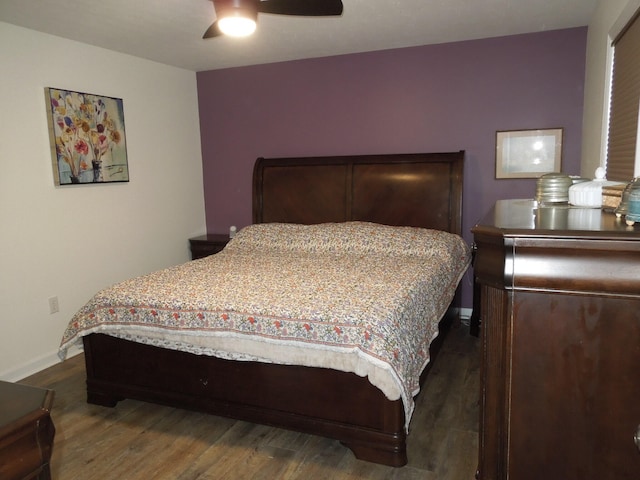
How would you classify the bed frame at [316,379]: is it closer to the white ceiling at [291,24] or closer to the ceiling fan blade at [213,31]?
the white ceiling at [291,24]

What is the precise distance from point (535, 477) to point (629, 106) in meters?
1.90

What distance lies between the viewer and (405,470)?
208 cm

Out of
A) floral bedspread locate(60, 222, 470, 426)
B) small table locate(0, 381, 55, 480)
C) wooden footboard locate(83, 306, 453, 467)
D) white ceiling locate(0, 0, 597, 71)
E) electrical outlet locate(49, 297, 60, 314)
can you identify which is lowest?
wooden footboard locate(83, 306, 453, 467)

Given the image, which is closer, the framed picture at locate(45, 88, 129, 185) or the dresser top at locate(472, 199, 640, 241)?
the dresser top at locate(472, 199, 640, 241)

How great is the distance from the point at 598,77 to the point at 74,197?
3.75 metres

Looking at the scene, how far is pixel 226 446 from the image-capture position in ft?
7.58

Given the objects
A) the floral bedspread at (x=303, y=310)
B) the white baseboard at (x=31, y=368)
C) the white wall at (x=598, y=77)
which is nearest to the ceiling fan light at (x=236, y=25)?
the floral bedspread at (x=303, y=310)

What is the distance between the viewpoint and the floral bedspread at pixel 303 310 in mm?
2070

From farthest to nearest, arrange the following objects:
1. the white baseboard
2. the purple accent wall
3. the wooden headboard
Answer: the wooden headboard → the purple accent wall → the white baseboard

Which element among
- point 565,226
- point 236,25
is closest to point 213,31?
point 236,25

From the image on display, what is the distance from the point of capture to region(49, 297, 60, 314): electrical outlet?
3.41 meters

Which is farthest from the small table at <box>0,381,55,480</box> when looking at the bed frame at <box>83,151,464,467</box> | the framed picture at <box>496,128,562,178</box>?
the framed picture at <box>496,128,562,178</box>

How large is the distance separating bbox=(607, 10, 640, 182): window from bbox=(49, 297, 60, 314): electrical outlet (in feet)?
12.1

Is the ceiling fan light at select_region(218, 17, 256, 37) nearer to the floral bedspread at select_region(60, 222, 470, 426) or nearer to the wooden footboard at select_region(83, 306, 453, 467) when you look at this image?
the floral bedspread at select_region(60, 222, 470, 426)
